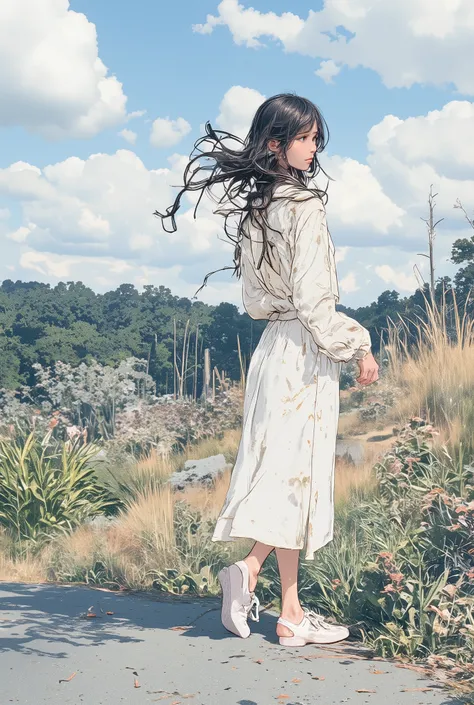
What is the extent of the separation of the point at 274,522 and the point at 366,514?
1.92 metres

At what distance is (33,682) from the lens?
3.55 meters

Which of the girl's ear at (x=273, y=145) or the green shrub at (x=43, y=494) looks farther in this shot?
the green shrub at (x=43, y=494)

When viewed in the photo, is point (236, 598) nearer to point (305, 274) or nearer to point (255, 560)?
point (255, 560)

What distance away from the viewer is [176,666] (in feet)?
12.1

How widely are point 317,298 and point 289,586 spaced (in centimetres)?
129

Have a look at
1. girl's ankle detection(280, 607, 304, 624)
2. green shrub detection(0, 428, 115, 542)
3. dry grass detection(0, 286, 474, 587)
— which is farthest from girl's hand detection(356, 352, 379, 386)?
green shrub detection(0, 428, 115, 542)

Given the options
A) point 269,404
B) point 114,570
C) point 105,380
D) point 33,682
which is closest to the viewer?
point 33,682

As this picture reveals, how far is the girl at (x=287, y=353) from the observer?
3.67 metres

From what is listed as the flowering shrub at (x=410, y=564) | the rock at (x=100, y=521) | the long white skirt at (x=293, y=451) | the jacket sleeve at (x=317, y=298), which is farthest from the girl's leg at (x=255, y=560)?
the rock at (x=100, y=521)

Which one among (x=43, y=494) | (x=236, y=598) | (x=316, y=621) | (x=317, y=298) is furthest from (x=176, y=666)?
(x=43, y=494)

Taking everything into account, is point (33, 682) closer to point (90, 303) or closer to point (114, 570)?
point (114, 570)

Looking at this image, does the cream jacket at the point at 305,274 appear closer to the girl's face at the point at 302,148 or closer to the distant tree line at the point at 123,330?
the girl's face at the point at 302,148

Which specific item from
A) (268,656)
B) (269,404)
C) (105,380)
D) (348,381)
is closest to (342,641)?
(268,656)

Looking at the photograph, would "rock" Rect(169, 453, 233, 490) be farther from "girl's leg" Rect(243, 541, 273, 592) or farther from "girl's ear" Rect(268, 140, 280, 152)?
"girl's ear" Rect(268, 140, 280, 152)
